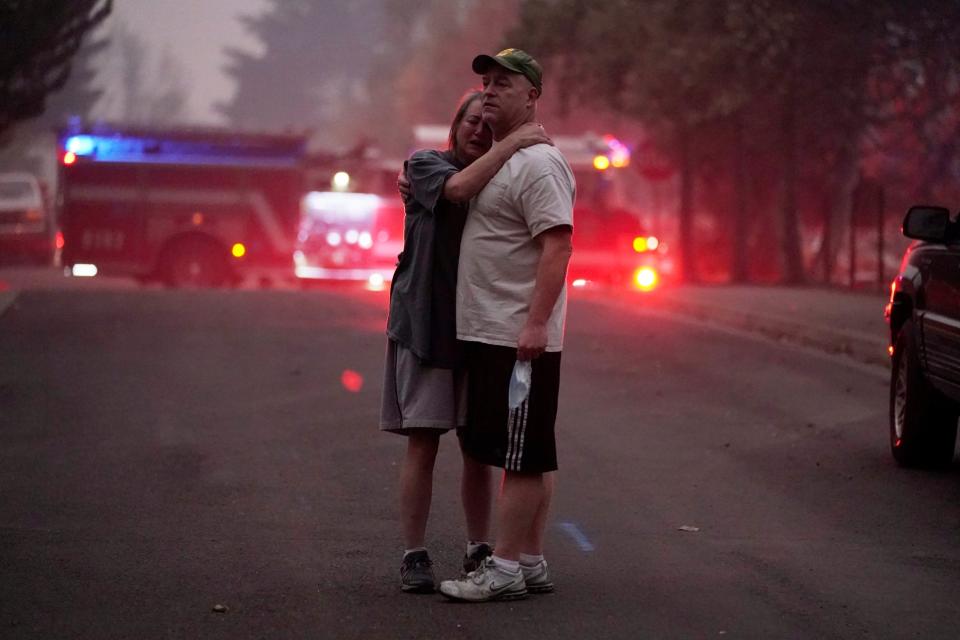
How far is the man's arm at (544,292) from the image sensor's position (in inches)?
251

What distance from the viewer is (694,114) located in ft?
99.0

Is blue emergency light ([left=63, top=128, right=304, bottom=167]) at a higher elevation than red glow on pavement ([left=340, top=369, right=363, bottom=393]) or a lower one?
higher

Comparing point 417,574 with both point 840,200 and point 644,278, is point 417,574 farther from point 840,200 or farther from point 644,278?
point 840,200

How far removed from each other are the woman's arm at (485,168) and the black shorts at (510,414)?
554mm

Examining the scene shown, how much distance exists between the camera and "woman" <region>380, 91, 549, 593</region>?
21.3 ft

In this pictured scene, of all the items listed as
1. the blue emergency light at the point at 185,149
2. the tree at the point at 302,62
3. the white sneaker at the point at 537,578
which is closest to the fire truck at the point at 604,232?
the blue emergency light at the point at 185,149

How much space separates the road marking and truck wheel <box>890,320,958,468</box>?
8.85 ft

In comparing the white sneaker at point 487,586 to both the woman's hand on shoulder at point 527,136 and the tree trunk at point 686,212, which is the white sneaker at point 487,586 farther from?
the tree trunk at point 686,212

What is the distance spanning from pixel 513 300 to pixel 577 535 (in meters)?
1.90

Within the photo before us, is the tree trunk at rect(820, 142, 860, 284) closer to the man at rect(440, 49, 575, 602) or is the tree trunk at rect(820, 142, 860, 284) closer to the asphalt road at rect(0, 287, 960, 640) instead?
the asphalt road at rect(0, 287, 960, 640)

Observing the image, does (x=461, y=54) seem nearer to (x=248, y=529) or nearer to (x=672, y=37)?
(x=672, y=37)

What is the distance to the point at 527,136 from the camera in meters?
6.45

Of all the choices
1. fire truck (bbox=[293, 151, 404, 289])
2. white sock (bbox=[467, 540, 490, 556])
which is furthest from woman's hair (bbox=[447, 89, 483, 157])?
fire truck (bbox=[293, 151, 404, 289])

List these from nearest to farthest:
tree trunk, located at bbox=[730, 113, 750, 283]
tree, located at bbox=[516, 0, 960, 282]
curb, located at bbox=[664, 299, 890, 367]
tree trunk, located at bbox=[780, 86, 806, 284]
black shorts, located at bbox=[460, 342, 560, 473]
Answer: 1. black shorts, located at bbox=[460, 342, 560, 473]
2. curb, located at bbox=[664, 299, 890, 367]
3. tree, located at bbox=[516, 0, 960, 282]
4. tree trunk, located at bbox=[780, 86, 806, 284]
5. tree trunk, located at bbox=[730, 113, 750, 283]
